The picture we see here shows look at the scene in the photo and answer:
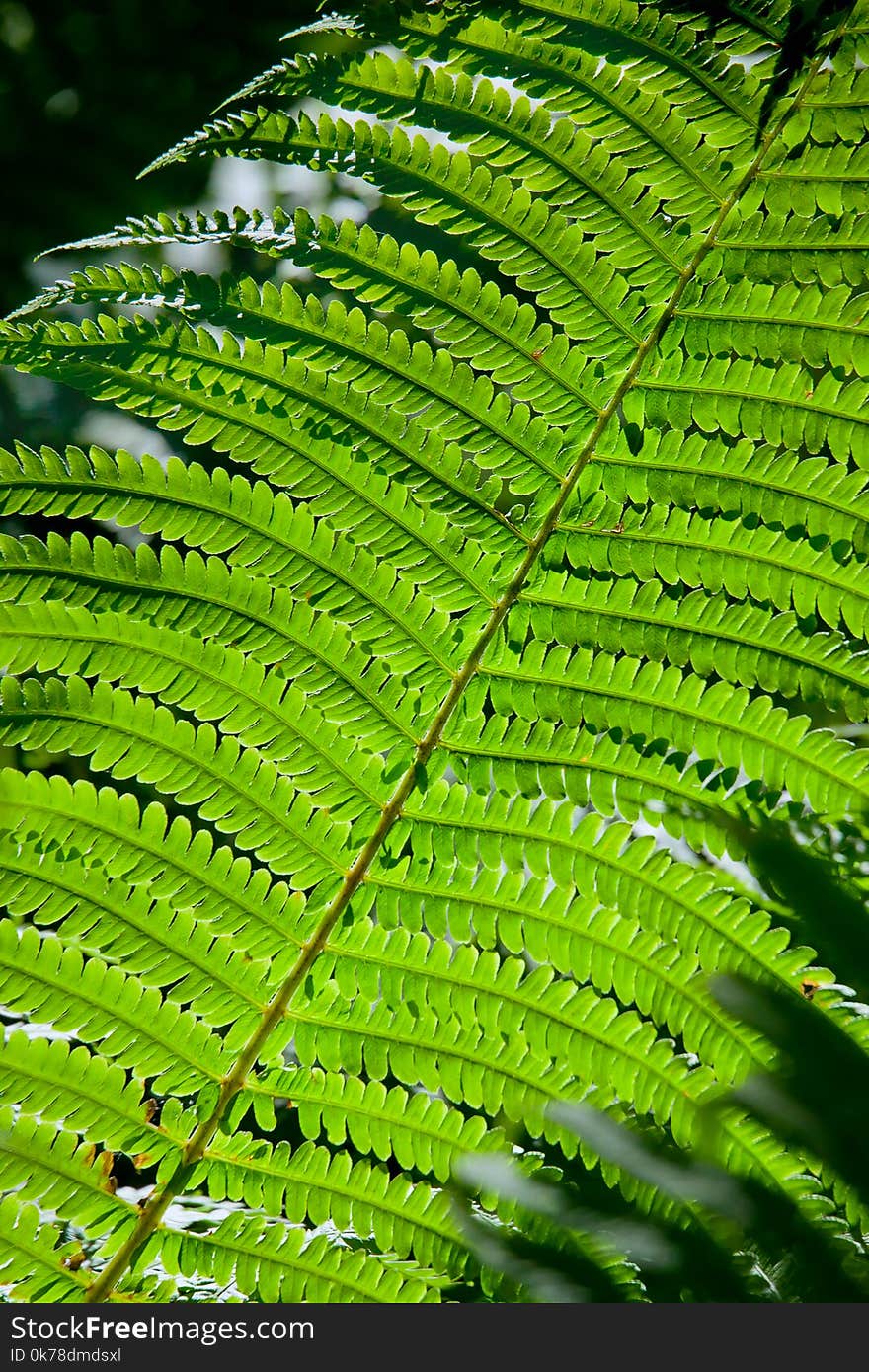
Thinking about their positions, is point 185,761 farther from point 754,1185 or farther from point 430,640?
point 754,1185

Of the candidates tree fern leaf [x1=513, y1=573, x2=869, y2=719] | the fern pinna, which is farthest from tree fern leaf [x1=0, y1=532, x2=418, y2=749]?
tree fern leaf [x1=513, y1=573, x2=869, y2=719]

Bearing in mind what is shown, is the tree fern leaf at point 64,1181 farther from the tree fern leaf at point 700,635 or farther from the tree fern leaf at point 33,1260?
the tree fern leaf at point 700,635

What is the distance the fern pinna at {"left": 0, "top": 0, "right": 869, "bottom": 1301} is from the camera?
1026 mm

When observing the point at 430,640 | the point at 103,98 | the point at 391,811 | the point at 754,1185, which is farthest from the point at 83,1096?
the point at 103,98

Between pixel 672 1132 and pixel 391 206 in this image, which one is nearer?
pixel 672 1132

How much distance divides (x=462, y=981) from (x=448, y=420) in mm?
588

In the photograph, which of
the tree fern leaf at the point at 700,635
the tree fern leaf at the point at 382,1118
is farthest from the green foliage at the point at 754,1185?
the tree fern leaf at the point at 700,635

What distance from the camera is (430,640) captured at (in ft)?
3.73

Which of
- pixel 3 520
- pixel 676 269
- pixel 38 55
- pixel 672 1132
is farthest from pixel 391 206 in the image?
pixel 672 1132

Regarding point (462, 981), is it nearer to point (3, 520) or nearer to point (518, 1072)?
point (518, 1072)

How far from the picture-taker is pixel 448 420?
1.14 meters

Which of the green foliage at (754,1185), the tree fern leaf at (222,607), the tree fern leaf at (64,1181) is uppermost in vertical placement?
the tree fern leaf at (222,607)

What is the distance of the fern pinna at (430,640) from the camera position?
103 centimetres

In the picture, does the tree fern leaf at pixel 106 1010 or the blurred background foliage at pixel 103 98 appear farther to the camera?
the blurred background foliage at pixel 103 98
